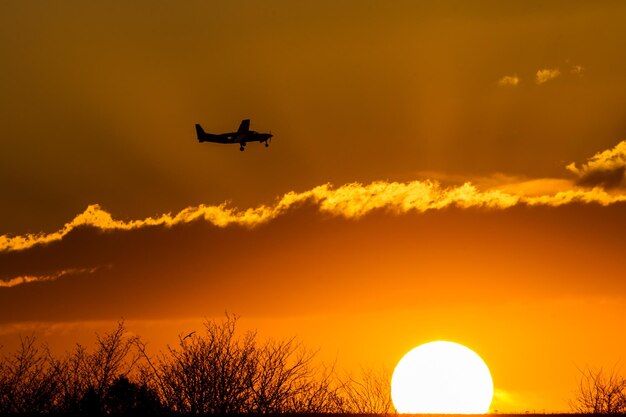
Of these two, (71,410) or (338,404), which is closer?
(71,410)

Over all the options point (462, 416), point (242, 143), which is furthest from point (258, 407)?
point (242, 143)

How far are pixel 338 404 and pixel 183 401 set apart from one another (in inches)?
311

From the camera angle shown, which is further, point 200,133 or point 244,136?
point 200,133

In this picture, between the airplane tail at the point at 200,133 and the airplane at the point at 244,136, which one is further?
the airplane tail at the point at 200,133

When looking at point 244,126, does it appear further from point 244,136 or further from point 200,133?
point 200,133

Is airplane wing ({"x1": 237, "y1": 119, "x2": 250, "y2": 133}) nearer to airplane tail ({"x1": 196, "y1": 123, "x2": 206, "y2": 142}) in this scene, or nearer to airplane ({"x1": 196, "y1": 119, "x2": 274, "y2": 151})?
airplane ({"x1": 196, "y1": 119, "x2": 274, "y2": 151})

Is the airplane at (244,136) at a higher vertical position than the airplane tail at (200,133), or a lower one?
lower

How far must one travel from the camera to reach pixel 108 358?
54.9m

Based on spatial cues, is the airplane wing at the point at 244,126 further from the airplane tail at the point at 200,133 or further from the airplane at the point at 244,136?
the airplane tail at the point at 200,133

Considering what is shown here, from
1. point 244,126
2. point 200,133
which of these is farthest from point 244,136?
point 200,133

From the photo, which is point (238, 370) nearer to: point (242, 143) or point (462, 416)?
point (462, 416)

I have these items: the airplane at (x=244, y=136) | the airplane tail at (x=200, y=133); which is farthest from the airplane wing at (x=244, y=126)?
the airplane tail at (x=200, y=133)

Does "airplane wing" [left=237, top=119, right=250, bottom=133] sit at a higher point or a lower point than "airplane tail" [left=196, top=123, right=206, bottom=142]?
lower

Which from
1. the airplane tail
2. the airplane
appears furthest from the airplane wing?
the airplane tail
